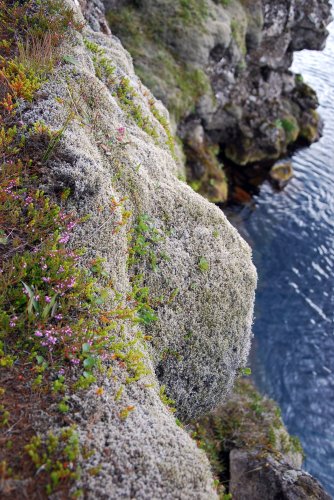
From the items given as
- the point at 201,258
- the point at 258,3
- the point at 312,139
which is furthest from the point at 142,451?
the point at 312,139

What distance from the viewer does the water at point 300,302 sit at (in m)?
16.2

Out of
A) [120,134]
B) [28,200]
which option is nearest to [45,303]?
[28,200]

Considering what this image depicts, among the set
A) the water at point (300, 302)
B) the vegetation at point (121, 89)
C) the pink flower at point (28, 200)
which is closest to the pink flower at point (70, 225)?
the pink flower at point (28, 200)

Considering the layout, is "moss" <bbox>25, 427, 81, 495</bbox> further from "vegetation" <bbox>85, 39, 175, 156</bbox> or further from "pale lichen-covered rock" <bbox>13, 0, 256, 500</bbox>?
"vegetation" <bbox>85, 39, 175, 156</bbox>

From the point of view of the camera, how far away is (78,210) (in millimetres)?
6480

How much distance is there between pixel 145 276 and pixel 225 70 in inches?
886

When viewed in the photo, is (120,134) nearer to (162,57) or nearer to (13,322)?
(13,322)

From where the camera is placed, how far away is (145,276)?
24.6 ft

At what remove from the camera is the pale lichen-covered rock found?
183 inches

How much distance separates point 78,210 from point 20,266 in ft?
5.03

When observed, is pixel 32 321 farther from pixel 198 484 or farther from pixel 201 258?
pixel 201 258

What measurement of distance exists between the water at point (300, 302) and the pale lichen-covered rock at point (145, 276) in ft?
28.8

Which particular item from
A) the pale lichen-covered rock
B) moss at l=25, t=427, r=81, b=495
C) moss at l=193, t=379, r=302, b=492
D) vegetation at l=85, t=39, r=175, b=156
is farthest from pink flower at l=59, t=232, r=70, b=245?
moss at l=193, t=379, r=302, b=492

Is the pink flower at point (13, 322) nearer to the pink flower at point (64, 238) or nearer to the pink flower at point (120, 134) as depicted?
the pink flower at point (64, 238)
